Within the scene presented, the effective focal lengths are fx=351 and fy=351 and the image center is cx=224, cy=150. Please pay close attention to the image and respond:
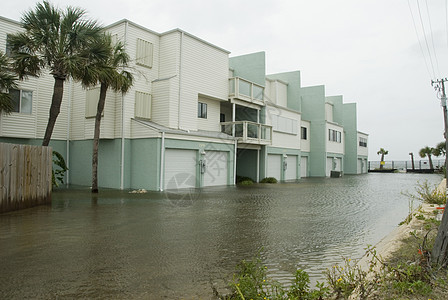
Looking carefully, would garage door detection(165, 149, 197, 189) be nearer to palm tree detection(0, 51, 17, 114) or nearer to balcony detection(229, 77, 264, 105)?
balcony detection(229, 77, 264, 105)

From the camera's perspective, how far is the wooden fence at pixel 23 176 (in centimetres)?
980

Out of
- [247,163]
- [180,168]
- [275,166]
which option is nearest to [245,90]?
[247,163]

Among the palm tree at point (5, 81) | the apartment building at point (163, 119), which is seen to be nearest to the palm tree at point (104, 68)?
the apartment building at point (163, 119)

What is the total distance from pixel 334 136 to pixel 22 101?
102 ft

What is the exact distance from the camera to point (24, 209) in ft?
34.9

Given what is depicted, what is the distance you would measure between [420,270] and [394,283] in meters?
0.64

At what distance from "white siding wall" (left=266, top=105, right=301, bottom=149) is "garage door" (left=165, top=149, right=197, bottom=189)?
888 centimetres

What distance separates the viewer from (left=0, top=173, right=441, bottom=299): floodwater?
4562 millimetres

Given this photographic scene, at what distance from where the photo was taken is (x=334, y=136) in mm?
39500

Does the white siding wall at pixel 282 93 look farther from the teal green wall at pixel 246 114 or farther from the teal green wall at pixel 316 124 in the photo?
the teal green wall at pixel 246 114

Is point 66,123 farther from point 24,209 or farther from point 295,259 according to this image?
point 295,259

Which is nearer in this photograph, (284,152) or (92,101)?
(92,101)

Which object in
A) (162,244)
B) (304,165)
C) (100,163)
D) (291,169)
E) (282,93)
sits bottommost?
(162,244)

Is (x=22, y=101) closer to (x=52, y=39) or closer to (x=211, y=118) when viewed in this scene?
(x=52, y=39)
